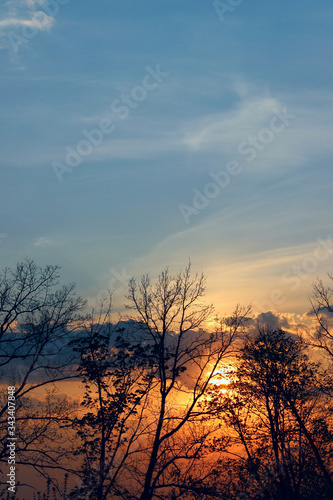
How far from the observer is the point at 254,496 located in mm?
29031

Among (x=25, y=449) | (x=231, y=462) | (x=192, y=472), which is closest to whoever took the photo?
(x=25, y=449)

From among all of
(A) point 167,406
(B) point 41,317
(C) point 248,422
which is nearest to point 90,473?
(A) point 167,406

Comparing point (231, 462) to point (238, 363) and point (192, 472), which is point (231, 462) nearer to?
point (192, 472)

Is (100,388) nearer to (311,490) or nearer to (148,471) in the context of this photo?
(148,471)

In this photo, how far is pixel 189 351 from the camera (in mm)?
25484

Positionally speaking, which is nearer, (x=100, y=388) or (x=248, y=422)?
(x=100, y=388)

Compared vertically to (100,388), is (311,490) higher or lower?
lower

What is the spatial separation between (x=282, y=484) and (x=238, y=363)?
25.7ft

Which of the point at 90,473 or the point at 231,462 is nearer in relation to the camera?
the point at 90,473

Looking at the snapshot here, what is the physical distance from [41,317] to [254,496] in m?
18.0

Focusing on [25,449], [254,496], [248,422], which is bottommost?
[254,496]

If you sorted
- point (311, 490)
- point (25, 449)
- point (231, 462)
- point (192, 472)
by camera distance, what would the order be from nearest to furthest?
point (25, 449), point (192, 472), point (231, 462), point (311, 490)

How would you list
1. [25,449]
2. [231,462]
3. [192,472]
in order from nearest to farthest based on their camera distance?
[25,449] < [192,472] < [231,462]

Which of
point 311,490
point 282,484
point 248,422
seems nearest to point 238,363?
point 248,422
